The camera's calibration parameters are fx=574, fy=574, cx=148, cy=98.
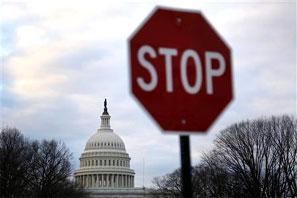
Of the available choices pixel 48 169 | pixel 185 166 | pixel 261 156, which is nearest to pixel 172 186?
pixel 48 169

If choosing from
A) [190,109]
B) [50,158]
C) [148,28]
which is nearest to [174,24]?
[148,28]

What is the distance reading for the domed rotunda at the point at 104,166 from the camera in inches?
6624

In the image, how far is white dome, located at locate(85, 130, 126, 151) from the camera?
172 meters

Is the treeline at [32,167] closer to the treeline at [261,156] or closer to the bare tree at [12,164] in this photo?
the bare tree at [12,164]

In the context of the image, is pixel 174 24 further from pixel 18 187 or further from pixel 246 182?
pixel 18 187

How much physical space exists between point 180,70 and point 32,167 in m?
75.4

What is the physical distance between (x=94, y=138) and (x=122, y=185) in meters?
16.9

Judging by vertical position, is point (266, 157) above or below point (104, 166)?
below

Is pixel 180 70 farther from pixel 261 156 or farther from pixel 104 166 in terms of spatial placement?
pixel 104 166

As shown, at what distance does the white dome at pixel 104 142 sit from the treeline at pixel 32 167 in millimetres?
78780

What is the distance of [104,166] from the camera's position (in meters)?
168

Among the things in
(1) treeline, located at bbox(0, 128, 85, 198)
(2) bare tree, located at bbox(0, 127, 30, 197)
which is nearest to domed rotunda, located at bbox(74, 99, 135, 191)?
(1) treeline, located at bbox(0, 128, 85, 198)

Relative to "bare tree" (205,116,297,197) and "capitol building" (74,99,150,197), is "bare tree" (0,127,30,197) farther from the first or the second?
"capitol building" (74,99,150,197)

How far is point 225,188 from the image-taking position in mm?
75125
